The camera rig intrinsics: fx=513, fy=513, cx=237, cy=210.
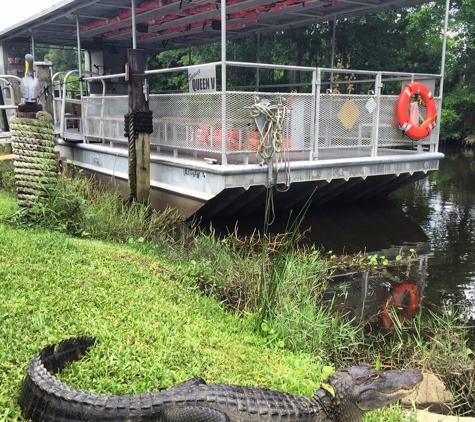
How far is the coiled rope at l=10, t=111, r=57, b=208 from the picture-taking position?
5598 millimetres

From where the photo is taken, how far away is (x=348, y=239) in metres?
7.84

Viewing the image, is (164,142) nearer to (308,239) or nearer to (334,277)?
(308,239)

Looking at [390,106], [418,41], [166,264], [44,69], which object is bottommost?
[166,264]

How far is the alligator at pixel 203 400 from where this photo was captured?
2.37m

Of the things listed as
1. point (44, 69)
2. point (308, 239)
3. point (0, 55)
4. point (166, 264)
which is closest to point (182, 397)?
point (166, 264)

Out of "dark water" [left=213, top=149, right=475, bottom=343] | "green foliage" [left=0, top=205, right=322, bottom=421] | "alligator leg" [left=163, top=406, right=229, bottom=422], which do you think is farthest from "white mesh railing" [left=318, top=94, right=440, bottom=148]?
"alligator leg" [left=163, top=406, right=229, bottom=422]

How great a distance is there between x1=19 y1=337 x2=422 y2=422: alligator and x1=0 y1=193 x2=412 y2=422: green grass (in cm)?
15

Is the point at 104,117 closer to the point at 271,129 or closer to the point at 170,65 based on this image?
the point at 271,129

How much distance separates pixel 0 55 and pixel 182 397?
46.5ft

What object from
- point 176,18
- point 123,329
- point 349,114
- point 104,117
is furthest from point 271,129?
point 176,18

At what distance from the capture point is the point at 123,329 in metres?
3.34

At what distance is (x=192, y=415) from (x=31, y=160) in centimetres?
413

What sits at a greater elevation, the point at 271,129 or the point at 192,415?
the point at 271,129

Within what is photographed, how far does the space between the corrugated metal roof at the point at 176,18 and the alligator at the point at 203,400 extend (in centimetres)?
815
